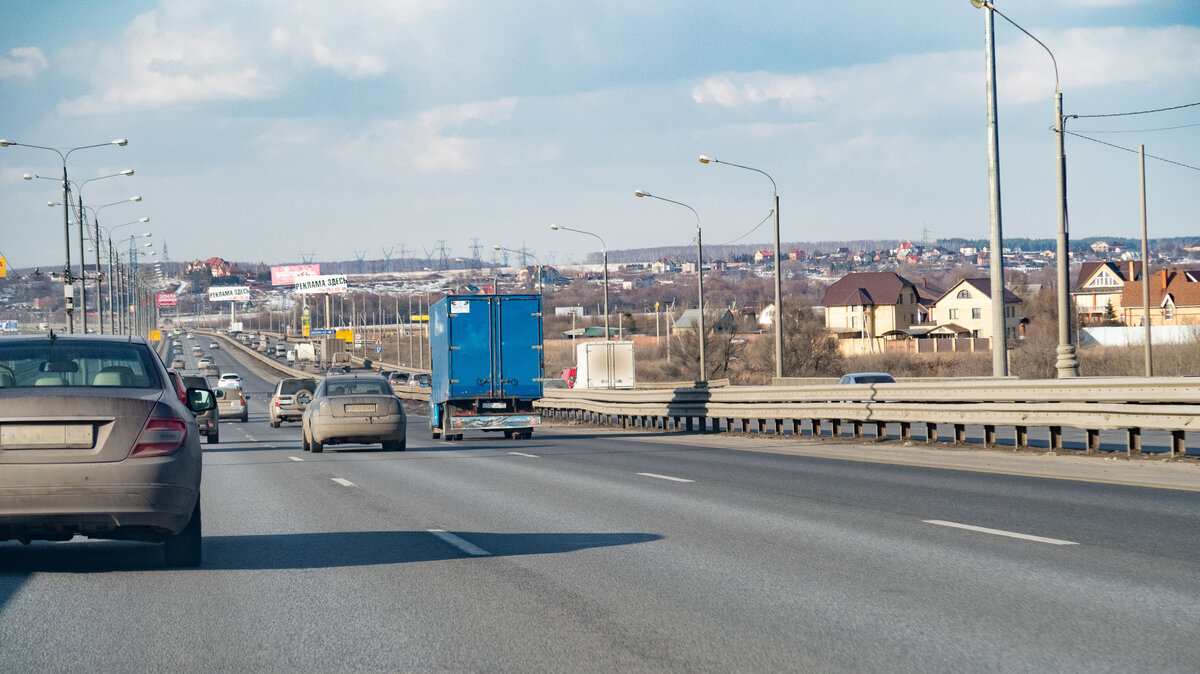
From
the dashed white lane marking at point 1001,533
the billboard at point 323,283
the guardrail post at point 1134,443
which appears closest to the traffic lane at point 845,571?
the dashed white lane marking at point 1001,533

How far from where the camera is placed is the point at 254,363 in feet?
468

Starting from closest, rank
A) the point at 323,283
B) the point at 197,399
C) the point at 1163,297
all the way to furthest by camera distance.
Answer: the point at 197,399 < the point at 1163,297 < the point at 323,283

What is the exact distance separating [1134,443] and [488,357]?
1592 centimetres

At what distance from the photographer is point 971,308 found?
138m

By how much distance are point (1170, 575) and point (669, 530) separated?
4.33m

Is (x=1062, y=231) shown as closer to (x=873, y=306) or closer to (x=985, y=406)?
(x=985, y=406)

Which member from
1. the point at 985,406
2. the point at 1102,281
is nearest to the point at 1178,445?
the point at 985,406

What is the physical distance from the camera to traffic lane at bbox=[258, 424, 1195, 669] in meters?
6.78

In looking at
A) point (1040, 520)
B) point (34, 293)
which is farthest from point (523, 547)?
point (34, 293)

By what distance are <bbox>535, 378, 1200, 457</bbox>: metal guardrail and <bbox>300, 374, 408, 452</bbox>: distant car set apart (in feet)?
26.3

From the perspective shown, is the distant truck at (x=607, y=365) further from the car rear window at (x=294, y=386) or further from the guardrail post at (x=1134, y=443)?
the guardrail post at (x=1134, y=443)

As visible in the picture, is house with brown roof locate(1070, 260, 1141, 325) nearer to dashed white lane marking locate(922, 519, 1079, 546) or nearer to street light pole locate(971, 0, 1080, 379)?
street light pole locate(971, 0, 1080, 379)

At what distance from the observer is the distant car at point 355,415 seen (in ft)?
84.5

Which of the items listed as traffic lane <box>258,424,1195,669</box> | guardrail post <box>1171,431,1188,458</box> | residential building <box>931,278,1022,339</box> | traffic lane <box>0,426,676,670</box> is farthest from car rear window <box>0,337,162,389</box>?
residential building <box>931,278,1022,339</box>
